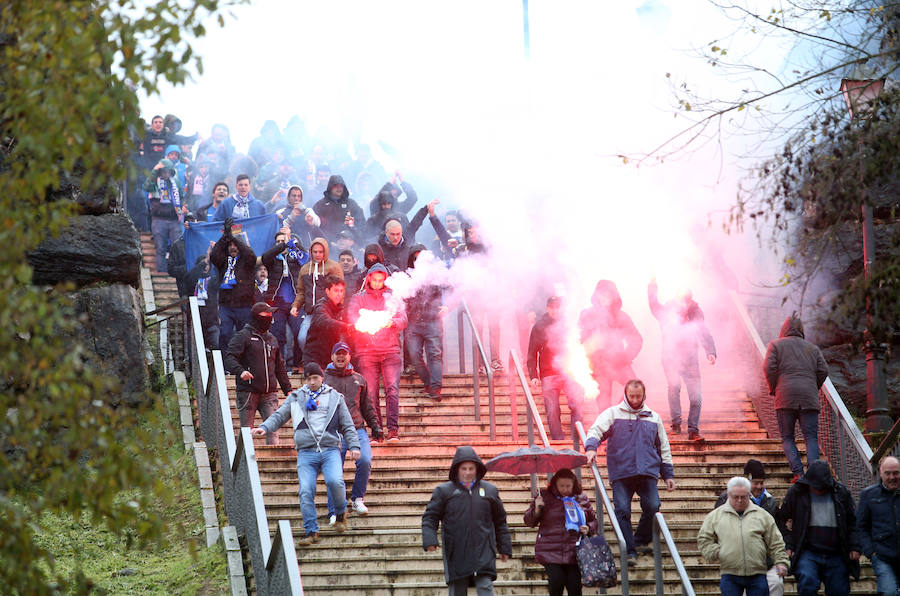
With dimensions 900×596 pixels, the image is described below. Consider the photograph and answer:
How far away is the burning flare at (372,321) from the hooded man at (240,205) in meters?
5.16

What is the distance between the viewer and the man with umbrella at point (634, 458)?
430 inches

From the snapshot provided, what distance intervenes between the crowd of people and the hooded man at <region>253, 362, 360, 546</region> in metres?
0.01

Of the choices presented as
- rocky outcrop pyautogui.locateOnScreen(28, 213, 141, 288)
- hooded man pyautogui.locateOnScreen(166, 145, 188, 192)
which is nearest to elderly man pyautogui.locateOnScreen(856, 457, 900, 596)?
rocky outcrop pyautogui.locateOnScreen(28, 213, 141, 288)

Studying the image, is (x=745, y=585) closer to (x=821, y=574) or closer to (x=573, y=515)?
(x=821, y=574)

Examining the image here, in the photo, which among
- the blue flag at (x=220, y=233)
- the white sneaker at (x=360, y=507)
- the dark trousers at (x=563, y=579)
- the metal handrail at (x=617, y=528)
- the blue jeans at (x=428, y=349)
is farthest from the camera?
the blue flag at (x=220, y=233)

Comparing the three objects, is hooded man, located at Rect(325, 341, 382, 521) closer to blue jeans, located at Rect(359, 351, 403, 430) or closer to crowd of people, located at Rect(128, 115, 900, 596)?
crowd of people, located at Rect(128, 115, 900, 596)

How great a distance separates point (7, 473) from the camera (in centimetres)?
534

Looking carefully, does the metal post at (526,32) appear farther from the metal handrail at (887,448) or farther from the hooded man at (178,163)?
the metal handrail at (887,448)

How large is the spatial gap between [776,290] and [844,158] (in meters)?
13.2

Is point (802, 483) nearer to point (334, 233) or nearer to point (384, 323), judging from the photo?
point (384, 323)

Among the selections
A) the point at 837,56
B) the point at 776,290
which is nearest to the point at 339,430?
the point at 776,290

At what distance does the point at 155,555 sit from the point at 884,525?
7159mm

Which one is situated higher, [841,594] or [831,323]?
[831,323]

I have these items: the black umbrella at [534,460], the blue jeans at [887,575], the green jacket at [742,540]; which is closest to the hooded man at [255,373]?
the black umbrella at [534,460]
